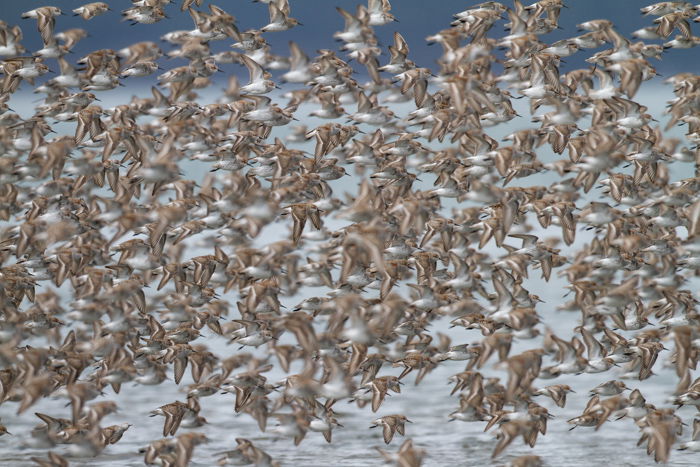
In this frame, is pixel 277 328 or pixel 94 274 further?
pixel 94 274

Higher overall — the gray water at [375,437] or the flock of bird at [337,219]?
the flock of bird at [337,219]

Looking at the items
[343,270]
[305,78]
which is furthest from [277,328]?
[305,78]

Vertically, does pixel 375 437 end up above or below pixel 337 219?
below

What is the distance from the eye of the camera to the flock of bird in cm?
1233

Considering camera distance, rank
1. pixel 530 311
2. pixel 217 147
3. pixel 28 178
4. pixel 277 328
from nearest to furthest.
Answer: pixel 277 328
pixel 530 311
pixel 28 178
pixel 217 147

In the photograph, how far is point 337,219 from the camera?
11.8m

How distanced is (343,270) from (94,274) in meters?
3.43

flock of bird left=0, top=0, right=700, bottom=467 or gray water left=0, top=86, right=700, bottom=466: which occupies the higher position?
flock of bird left=0, top=0, right=700, bottom=467

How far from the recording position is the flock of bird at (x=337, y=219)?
40.4 feet

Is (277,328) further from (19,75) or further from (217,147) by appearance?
(19,75)

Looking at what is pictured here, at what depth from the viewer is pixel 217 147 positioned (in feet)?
46.5

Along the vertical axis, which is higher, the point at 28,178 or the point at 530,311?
the point at 28,178

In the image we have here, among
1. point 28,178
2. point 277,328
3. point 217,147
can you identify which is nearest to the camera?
point 277,328

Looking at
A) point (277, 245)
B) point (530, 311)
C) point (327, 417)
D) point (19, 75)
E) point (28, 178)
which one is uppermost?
point (19, 75)
